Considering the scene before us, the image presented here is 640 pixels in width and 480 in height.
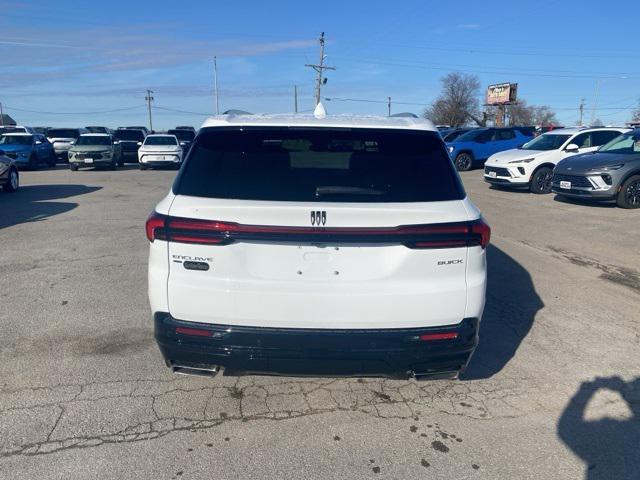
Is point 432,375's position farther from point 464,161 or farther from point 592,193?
point 464,161

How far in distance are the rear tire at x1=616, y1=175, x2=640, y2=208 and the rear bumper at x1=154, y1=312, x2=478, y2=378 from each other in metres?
10.3

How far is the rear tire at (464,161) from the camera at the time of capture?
851 inches

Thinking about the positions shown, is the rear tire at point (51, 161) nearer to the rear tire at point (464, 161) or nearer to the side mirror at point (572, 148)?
the rear tire at point (464, 161)

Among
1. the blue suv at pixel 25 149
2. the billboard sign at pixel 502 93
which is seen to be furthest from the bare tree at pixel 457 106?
the blue suv at pixel 25 149

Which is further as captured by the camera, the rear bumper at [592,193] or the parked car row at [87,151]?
the parked car row at [87,151]

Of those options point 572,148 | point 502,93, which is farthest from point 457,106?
point 572,148

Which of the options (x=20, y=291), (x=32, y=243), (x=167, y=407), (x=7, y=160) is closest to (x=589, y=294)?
(x=167, y=407)

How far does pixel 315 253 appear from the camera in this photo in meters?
2.72

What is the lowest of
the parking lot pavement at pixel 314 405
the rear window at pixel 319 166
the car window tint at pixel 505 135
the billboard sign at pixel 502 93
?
the parking lot pavement at pixel 314 405

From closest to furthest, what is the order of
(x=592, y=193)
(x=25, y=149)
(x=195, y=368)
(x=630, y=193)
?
(x=195, y=368) < (x=630, y=193) < (x=592, y=193) < (x=25, y=149)

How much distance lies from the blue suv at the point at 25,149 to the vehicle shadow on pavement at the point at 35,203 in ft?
23.5


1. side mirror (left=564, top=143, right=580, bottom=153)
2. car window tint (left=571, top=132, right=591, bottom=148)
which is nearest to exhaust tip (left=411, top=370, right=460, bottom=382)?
side mirror (left=564, top=143, right=580, bottom=153)

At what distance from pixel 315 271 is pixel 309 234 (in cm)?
21

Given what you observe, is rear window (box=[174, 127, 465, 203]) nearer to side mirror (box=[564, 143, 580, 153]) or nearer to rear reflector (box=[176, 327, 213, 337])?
rear reflector (box=[176, 327, 213, 337])
